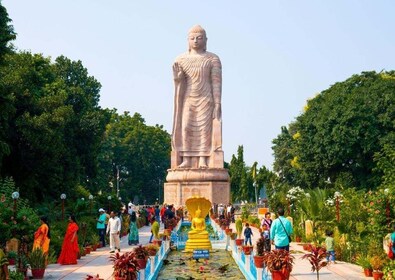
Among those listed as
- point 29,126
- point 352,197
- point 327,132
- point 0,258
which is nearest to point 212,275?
point 0,258

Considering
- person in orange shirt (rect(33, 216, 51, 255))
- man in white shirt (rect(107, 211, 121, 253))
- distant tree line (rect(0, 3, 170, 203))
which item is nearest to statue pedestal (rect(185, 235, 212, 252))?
man in white shirt (rect(107, 211, 121, 253))

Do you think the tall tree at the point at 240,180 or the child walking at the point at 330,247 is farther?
the tall tree at the point at 240,180

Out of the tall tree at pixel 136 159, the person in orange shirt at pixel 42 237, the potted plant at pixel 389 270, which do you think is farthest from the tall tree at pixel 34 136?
the tall tree at pixel 136 159

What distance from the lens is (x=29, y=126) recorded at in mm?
21484

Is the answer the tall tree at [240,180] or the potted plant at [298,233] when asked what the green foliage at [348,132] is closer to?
the potted plant at [298,233]

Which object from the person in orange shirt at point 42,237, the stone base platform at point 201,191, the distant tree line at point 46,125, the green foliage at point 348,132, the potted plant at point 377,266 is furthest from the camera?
the stone base platform at point 201,191

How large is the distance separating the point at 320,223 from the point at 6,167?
1128 cm

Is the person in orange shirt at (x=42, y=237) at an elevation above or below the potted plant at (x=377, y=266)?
above

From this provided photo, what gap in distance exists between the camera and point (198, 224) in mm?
15633

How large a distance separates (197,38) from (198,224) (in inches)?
883

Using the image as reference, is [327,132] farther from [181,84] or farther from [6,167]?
[6,167]

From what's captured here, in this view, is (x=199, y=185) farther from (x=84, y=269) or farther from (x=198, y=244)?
(x=84, y=269)

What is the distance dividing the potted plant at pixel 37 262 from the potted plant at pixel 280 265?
4.50 meters

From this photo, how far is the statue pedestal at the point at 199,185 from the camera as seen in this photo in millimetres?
33906
